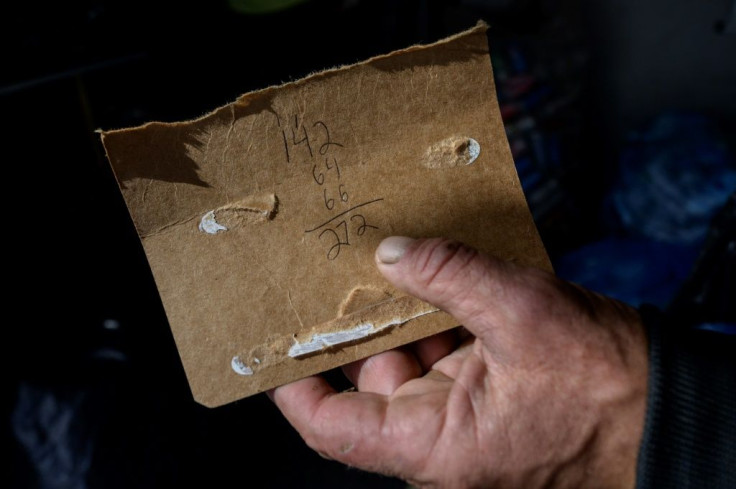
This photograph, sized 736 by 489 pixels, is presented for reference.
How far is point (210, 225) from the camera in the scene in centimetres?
67

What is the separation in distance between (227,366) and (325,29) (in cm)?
115

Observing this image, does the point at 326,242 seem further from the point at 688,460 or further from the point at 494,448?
the point at 688,460

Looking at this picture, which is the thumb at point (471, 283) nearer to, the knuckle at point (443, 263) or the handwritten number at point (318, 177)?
the knuckle at point (443, 263)

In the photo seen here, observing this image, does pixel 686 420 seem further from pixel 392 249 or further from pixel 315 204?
pixel 315 204

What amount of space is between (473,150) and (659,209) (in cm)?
133

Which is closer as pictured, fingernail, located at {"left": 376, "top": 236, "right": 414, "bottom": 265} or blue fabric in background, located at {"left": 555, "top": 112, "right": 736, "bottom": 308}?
fingernail, located at {"left": 376, "top": 236, "right": 414, "bottom": 265}

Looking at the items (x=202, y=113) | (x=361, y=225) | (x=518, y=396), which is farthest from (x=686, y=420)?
(x=202, y=113)

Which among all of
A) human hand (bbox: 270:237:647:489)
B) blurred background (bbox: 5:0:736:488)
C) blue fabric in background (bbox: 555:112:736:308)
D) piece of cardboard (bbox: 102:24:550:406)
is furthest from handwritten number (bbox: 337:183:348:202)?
blue fabric in background (bbox: 555:112:736:308)

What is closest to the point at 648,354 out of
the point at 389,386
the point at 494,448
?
the point at 494,448

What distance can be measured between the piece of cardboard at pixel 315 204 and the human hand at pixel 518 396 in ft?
0.26

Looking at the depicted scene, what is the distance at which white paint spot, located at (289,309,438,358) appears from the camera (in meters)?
0.71

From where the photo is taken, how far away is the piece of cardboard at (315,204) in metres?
0.64

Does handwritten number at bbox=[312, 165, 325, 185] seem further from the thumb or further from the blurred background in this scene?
the blurred background

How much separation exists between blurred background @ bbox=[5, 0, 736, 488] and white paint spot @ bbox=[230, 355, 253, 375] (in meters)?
0.59
